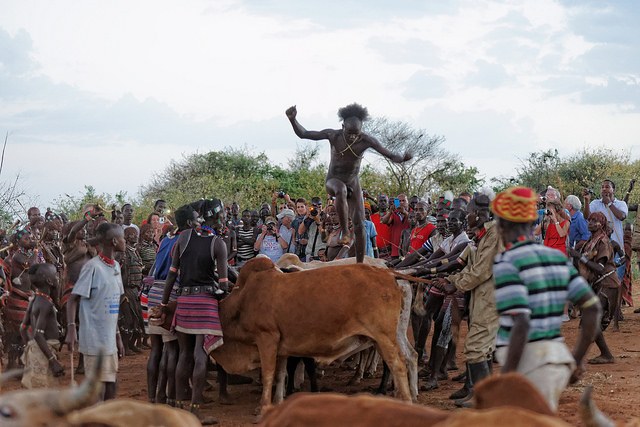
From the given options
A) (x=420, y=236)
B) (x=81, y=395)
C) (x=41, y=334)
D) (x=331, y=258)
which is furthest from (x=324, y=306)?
(x=81, y=395)

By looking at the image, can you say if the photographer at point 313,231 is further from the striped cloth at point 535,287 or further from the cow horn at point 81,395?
the cow horn at point 81,395

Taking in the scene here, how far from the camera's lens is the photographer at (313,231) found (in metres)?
15.7

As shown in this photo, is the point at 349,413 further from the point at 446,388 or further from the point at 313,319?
the point at 446,388

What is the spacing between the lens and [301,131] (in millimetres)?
10594

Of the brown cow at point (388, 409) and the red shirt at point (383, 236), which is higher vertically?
the red shirt at point (383, 236)

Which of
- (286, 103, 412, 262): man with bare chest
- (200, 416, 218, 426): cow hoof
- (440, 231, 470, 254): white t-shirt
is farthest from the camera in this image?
(440, 231, 470, 254): white t-shirt

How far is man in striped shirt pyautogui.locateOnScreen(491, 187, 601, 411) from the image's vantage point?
488 centimetres

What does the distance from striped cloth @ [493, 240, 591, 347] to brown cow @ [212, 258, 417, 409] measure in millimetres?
4454

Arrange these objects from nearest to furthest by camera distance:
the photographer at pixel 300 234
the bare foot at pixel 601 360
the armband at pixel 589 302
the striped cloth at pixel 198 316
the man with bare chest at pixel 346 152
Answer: the armband at pixel 589 302
the striped cloth at pixel 198 316
the man with bare chest at pixel 346 152
the bare foot at pixel 601 360
the photographer at pixel 300 234

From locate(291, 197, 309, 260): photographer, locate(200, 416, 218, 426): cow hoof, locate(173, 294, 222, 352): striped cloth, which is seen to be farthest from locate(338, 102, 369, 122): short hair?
locate(291, 197, 309, 260): photographer

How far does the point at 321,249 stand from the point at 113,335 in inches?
310

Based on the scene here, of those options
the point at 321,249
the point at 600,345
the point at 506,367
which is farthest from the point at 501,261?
the point at 321,249

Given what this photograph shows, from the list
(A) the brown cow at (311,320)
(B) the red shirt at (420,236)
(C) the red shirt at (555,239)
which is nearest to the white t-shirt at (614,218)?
(C) the red shirt at (555,239)

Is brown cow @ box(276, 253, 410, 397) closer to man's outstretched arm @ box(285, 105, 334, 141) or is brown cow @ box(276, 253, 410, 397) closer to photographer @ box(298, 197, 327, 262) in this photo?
man's outstretched arm @ box(285, 105, 334, 141)
